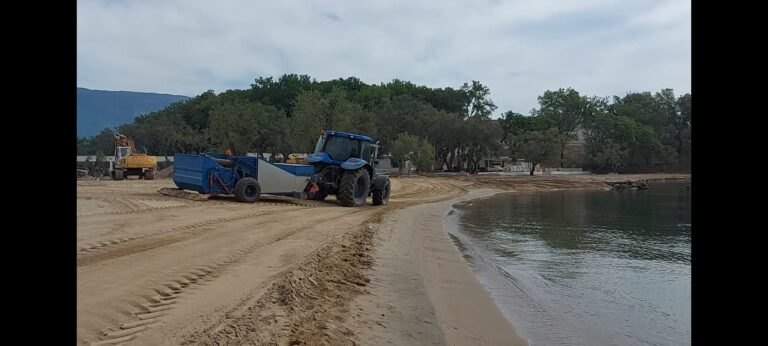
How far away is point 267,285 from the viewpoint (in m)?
5.67

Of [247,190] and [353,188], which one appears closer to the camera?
[247,190]

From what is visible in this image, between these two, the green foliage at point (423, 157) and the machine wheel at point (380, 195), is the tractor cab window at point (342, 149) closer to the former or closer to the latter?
the machine wheel at point (380, 195)

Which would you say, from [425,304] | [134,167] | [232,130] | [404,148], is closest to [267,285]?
[425,304]

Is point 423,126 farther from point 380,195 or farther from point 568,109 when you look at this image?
point 568,109

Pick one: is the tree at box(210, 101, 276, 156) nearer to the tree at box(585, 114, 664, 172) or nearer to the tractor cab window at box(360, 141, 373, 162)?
the tractor cab window at box(360, 141, 373, 162)

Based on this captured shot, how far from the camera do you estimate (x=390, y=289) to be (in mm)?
6590

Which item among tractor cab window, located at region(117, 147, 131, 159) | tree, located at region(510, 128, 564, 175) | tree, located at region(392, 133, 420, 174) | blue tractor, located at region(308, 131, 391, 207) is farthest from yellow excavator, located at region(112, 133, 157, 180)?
tree, located at region(510, 128, 564, 175)

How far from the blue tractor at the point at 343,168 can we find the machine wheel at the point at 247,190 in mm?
1895

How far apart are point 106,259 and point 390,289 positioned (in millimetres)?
3515

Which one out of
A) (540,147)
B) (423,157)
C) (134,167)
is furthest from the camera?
(540,147)

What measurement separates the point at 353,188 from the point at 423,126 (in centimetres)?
4238

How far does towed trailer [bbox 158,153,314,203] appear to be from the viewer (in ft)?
53.1
